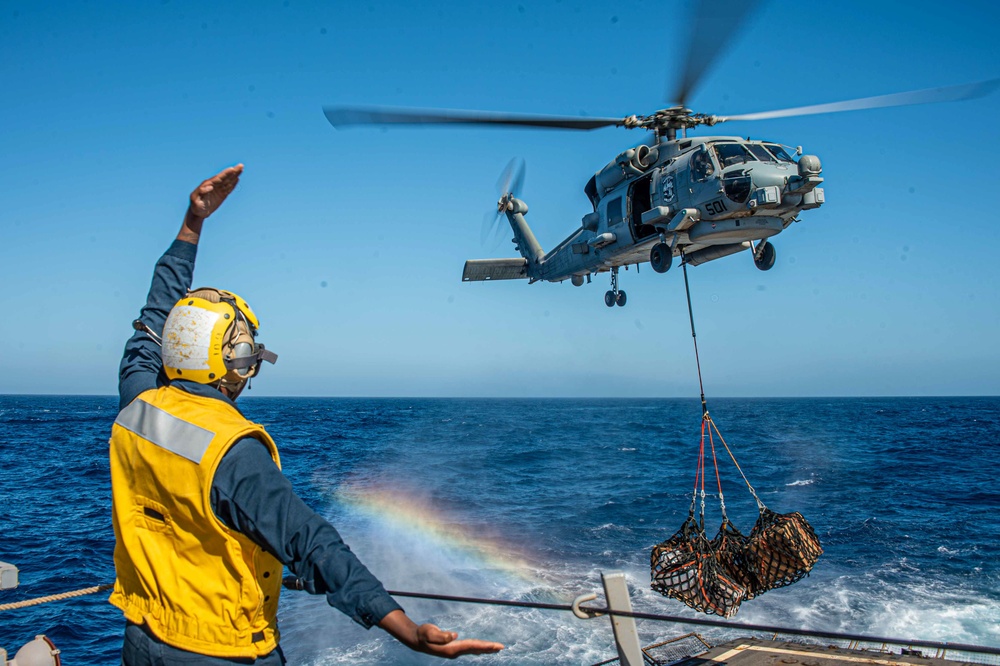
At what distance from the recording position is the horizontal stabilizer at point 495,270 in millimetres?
16375

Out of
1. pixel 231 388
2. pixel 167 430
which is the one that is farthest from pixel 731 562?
pixel 167 430

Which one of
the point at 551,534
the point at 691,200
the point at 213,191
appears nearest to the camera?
Result: the point at 213,191

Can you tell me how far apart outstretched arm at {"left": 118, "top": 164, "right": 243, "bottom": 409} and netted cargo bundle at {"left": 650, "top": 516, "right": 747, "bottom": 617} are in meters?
5.37

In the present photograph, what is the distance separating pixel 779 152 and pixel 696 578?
6.30 meters

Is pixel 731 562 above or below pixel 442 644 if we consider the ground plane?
below

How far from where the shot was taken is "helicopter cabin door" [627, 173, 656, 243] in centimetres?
1152

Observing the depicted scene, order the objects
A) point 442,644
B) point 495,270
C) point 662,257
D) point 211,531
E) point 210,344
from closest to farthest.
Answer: point 442,644 < point 211,531 < point 210,344 < point 662,257 < point 495,270

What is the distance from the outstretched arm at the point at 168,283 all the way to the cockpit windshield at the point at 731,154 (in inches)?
331

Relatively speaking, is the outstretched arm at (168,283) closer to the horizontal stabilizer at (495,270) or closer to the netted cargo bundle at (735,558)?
the netted cargo bundle at (735,558)

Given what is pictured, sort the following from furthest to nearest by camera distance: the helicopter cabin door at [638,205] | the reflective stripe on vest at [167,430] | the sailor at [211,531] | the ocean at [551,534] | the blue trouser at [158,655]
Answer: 1. the ocean at [551,534]
2. the helicopter cabin door at [638,205]
3. the blue trouser at [158,655]
4. the reflective stripe on vest at [167,430]
5. the sailor at [211,531]

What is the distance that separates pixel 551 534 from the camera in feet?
62.2

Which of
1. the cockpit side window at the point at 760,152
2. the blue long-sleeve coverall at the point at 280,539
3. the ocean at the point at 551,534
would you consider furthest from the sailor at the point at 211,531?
the ocean at the point at 551,534

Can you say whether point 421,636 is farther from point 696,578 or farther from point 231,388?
point 696,578

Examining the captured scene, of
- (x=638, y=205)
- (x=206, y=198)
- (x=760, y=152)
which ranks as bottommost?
(x=206, y=198)
